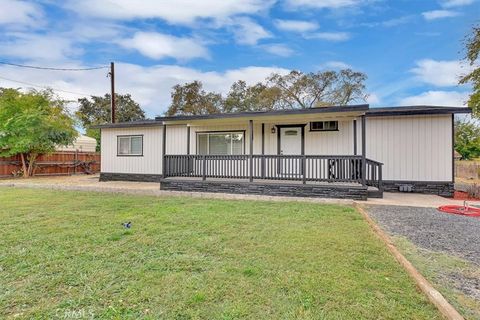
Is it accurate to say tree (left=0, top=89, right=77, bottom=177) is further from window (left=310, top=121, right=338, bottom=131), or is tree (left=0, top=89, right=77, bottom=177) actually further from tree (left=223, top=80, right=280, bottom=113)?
tree (left=223, top=80, right=280, bottom=113)

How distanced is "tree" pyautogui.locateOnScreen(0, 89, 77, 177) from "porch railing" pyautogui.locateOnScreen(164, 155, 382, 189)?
852 cm

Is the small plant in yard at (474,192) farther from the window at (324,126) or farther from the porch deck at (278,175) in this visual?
the window at (324,126)

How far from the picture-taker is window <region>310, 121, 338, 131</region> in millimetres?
9867

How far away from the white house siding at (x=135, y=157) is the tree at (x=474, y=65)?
14.3 m

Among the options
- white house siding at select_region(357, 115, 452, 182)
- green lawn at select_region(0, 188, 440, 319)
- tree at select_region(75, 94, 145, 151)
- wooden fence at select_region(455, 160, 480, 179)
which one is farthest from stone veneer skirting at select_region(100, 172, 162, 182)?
tree at select_region(75, 94, 145, 151)

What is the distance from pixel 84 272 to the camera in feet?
9.63

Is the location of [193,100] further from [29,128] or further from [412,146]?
[412,146]

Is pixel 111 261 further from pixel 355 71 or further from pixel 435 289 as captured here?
pixel 355 71

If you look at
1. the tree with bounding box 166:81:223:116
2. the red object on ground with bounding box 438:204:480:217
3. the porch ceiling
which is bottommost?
the red object on ground with bounding box 438:204:480:217

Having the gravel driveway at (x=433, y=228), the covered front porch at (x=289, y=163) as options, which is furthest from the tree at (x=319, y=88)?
the gravel driveway at (x=433, y=228)

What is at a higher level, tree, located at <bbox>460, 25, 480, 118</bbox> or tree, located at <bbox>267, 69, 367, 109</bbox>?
tree, located at <bbox>267, 69, 367, 109</bbox>

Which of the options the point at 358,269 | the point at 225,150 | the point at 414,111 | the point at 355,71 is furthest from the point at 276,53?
the point at 358,269

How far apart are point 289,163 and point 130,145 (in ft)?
25.6

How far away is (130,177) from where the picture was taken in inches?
504
